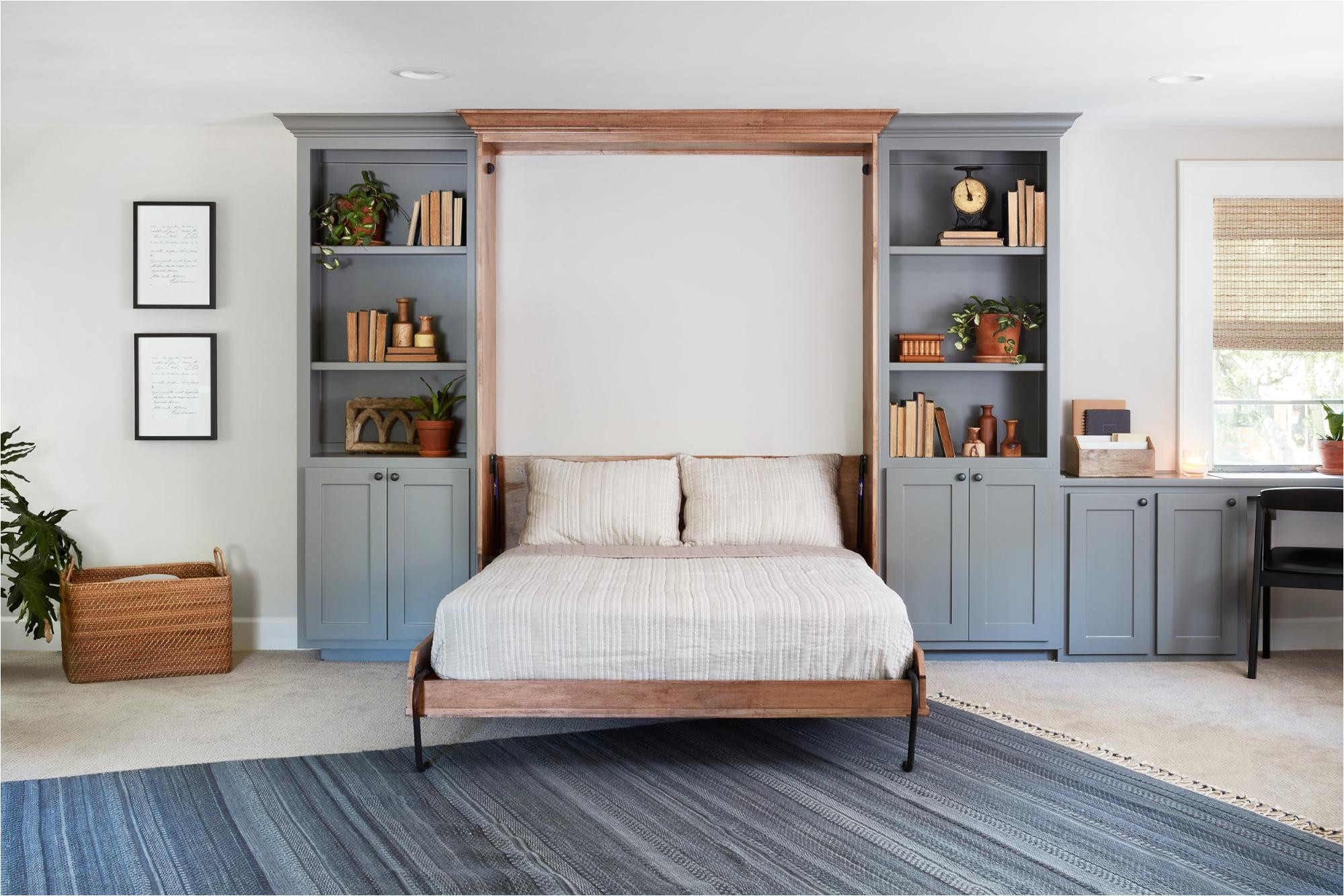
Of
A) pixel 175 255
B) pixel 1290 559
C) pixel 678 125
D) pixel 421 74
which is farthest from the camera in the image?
pixel 175 255

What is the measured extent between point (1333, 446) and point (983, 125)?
7.30 ft

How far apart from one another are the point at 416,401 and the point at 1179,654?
3.70 metres

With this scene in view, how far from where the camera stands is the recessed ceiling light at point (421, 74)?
12.0 feet

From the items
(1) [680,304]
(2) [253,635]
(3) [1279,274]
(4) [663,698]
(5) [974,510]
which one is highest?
(3) [1279,274]

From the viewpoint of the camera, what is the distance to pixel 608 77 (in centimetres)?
375

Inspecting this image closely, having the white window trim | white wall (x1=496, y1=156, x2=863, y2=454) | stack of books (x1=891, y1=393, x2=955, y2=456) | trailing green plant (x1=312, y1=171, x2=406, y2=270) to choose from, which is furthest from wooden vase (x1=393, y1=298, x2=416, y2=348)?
the white window trim

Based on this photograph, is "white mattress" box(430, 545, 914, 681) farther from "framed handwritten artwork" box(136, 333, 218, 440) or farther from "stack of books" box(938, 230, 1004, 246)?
"framed handwritten artwork" box(136, 333, 218, 440)

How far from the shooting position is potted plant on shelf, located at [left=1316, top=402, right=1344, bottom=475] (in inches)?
177

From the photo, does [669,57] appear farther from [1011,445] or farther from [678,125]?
[1011,445]

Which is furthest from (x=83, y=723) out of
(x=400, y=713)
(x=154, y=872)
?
(x=154, y=872)

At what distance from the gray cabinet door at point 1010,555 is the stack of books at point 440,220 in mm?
2599

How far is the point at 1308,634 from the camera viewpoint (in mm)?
4629

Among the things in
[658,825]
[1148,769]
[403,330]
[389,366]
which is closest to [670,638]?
[658,825]

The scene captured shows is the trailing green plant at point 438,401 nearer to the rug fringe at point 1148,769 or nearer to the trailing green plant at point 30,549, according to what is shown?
the trailing green plant at point 30,549
